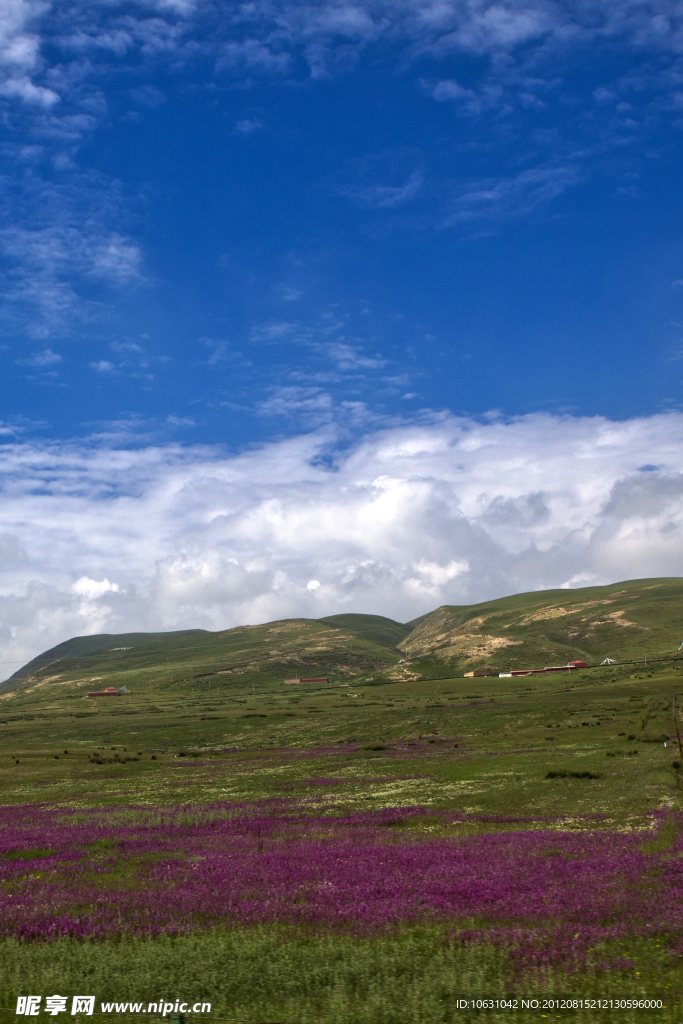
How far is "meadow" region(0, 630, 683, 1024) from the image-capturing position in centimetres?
973

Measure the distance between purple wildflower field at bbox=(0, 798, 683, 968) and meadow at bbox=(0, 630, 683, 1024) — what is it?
79 mm

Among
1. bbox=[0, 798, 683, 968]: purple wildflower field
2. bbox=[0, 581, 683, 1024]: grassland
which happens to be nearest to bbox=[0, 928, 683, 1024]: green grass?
bbox=[0, 581, 683, 1024]: grassland

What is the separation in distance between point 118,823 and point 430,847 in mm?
16663

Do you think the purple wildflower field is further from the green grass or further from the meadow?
the green grass

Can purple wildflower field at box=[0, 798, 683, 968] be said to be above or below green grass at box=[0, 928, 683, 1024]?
below

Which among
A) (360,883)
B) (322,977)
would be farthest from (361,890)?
(322,977)

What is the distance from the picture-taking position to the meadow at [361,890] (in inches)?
383

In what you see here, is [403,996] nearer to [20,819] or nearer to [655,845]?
[655,845]

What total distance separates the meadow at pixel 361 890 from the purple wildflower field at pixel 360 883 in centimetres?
8

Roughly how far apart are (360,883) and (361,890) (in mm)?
821

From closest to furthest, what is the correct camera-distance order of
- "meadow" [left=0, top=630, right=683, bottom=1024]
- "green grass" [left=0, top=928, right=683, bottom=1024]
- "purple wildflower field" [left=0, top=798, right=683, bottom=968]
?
1. "green grass" [left=0, top=928, right=683, bottom=1024]
2. "meadow" [left=0, top=630, right=683, bottom=1024]
3. "purple wildflower field" [left=0, top=798, right=683, bottom=968]

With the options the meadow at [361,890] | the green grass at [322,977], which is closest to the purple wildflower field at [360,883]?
the meadow at [361,890]

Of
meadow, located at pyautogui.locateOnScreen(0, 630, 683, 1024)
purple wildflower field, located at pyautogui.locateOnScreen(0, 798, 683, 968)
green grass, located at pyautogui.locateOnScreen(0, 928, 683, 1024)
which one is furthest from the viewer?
purple wildflower field, located at pyautogui.locateOnScreen(0, 798, 683, 968)

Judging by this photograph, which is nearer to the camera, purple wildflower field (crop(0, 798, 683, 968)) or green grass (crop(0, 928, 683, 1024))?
green grass (crop(0, 928, 683, 1024))
